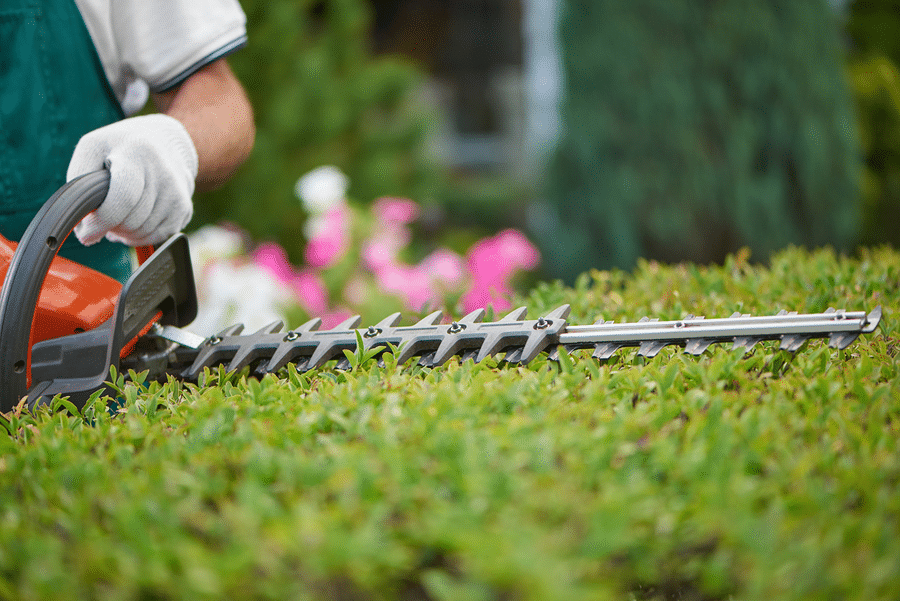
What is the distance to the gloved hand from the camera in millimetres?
1196

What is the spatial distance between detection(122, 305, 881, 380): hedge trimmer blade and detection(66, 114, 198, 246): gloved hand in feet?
0.69

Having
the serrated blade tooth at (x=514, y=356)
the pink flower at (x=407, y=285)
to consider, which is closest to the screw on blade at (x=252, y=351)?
the serrated blade tooth at (x=514, y=356)

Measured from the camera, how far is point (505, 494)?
0.64m

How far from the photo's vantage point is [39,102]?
149 centimetres

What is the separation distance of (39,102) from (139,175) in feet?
1.58

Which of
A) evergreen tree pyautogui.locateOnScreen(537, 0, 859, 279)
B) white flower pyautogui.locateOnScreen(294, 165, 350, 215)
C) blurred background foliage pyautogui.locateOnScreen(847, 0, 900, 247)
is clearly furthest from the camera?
blurred background foliage pyautogui.locateOnScreen(847, 0, 900, 247)

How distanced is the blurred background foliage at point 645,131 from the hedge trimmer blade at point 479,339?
3517 mm

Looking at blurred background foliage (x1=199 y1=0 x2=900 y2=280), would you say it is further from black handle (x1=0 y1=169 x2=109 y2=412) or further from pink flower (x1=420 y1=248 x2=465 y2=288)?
black handle (x1=0 y1=169 x2=109 y2=412)

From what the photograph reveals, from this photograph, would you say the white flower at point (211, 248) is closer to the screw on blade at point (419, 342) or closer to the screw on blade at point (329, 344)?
the screw on blade at point (329, 344)

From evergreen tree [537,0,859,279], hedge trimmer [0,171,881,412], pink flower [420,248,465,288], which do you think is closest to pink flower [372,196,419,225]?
pink flower [420,248,465,288]

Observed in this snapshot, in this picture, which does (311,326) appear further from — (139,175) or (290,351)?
(139,175)

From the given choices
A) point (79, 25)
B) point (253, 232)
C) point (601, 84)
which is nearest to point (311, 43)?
point (253, 232)

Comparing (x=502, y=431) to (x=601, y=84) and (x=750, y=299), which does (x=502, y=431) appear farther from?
(x=601, y=84)

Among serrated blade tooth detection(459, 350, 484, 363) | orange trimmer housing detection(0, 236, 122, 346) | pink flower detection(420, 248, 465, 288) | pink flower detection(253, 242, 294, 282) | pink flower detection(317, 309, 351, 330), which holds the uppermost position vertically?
orange trimmer housing detection(0, 236, 122, 346)
